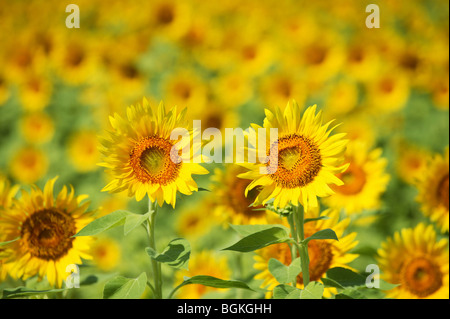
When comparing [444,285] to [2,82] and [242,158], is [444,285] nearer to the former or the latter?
[242,158]

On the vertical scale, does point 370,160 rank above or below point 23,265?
above

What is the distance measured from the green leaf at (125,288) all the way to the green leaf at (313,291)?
0.28m

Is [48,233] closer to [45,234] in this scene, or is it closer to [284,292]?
[45,234]

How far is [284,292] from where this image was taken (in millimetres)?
899

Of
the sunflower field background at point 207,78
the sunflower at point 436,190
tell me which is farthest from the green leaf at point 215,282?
the sunflower field background at point 207,78

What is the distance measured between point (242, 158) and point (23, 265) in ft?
1.61

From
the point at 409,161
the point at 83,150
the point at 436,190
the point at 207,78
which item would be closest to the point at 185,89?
the point at 207,78

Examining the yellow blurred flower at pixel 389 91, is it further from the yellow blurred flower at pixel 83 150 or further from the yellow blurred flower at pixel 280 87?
the yellow blurred flower at pixel 83 150

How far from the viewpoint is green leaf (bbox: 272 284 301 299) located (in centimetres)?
88

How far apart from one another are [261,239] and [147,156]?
0.26m

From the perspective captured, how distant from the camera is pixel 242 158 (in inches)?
35.6
